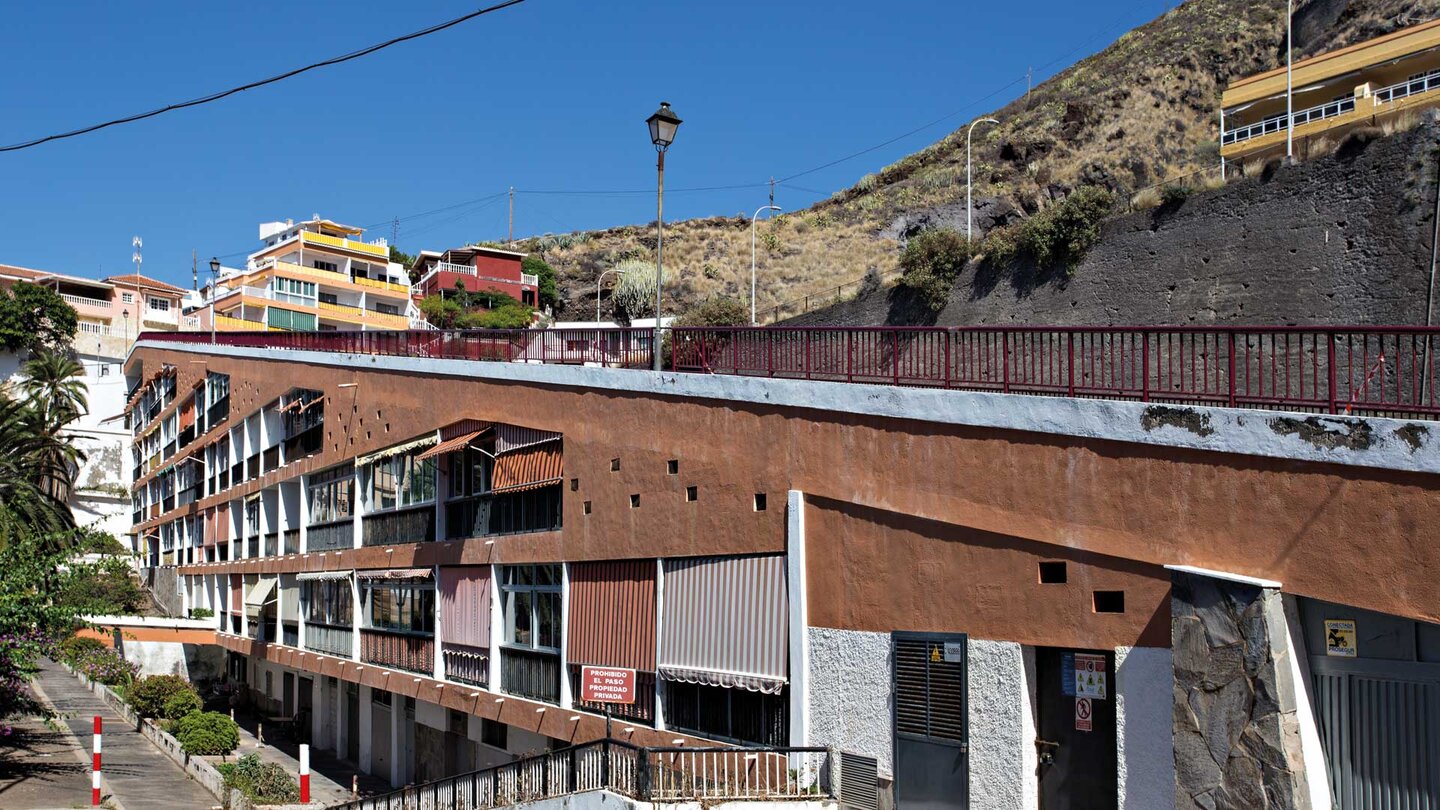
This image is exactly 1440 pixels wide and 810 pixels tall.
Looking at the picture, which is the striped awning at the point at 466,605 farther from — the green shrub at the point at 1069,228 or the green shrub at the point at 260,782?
the green shrub at the point at 1069,228

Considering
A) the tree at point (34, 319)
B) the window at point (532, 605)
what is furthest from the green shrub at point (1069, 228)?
the tree at point (34, 319)

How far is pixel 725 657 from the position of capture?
15.6 m

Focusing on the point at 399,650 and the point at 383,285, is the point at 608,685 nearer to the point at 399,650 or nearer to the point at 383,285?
the point at 399,650

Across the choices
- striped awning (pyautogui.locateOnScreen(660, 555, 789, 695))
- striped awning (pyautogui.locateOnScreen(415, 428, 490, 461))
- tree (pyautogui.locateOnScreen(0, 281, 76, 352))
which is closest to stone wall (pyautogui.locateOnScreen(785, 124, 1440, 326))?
striped awning (pyautogui.locateOnScreen(660, 555, 789, 695))

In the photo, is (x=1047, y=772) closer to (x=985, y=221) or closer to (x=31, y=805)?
(x=31, y=805)

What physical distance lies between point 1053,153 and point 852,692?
58047mm

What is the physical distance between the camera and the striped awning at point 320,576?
1167 inches

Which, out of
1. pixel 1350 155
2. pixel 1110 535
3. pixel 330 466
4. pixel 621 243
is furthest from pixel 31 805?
pixel 621 243

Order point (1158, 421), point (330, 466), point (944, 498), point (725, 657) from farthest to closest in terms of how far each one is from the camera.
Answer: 1. point (330, 466)
2. point (725, 657)
3. point (944, 498)
4. point (1158, 421)

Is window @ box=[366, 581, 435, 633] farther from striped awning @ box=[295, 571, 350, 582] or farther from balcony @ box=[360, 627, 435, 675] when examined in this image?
striped awning @ box=[295, 571, 350, 582]

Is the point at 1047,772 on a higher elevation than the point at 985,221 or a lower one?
lower

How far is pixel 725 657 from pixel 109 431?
221 ft

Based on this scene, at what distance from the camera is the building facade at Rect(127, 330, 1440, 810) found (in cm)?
966

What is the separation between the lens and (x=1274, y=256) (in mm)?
24125
